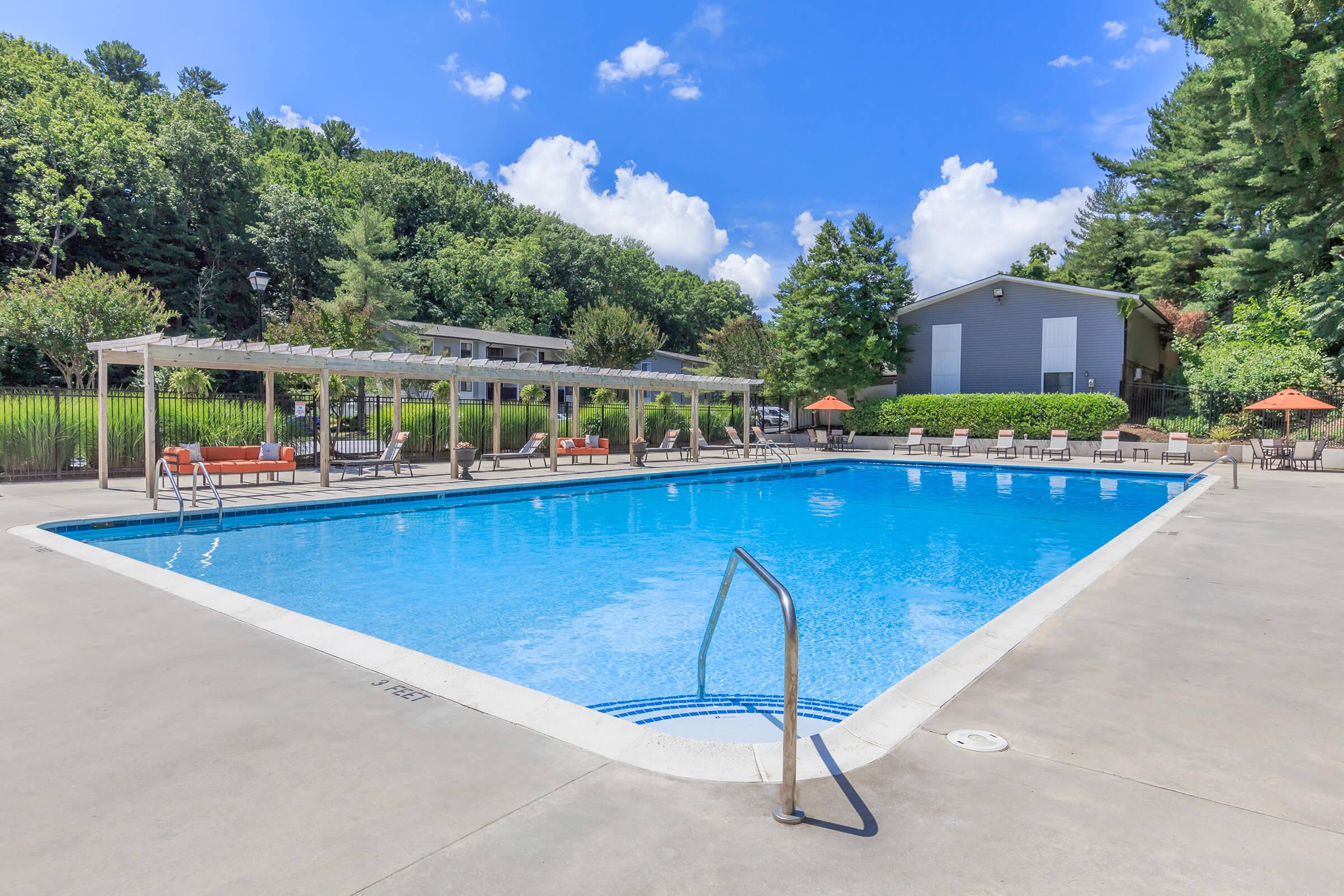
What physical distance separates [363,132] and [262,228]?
32.8m

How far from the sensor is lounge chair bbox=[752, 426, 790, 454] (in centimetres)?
2256

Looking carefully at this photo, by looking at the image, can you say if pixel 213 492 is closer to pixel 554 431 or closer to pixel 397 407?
pixel 397 407

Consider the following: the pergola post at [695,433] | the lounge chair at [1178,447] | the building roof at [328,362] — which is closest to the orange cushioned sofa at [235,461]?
the building roof at [328,362]

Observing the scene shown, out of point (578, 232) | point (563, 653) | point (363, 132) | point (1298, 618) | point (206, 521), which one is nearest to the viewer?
point (1298, 618)

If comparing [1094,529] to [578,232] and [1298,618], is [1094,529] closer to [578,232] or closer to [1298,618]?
[1298,618]

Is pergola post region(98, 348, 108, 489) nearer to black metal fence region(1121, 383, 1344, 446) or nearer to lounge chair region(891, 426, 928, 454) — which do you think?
lounge chair region(891, 426, 928, 454)

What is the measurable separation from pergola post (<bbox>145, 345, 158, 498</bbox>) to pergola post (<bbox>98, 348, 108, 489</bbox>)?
4.60 feet

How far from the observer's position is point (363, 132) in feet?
213

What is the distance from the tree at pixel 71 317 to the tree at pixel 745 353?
72.8 feet

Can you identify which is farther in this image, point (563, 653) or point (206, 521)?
point (206, 521)

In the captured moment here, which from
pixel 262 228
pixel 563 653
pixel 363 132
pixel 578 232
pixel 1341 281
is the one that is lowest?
pixel 563 653

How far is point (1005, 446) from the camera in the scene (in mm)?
24578

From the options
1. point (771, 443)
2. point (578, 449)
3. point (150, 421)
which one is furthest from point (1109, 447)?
point (150, 421)

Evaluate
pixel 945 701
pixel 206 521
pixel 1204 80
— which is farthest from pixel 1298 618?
pixel 1204 80
